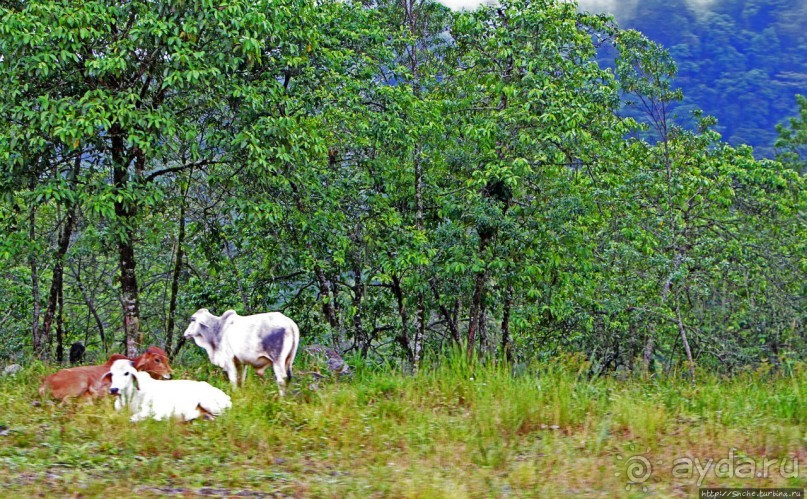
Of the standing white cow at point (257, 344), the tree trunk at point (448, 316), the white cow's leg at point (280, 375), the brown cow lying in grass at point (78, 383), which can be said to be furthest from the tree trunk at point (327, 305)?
the brown cow lying in grass at point (78, 383)

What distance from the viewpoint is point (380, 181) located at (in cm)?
1520

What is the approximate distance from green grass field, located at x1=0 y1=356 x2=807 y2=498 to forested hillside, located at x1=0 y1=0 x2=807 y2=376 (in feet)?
11.0

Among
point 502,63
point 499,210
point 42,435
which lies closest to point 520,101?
point 502,63

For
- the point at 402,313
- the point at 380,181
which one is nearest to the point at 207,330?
the point at 380,181

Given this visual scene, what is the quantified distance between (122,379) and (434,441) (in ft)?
10.6

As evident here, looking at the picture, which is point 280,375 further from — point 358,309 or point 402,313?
point 402,313

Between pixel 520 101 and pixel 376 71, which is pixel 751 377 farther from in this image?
pixel 376 71

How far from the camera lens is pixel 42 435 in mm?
6719

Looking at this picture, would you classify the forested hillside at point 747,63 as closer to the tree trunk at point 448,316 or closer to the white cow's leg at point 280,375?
the tree trunk at point 448,316

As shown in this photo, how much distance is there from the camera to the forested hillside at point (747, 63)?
281 ft

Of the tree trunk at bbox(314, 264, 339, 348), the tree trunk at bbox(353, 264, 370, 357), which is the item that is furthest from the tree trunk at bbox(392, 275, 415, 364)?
the tree trunk at bbox(314, 264, 339, 348)

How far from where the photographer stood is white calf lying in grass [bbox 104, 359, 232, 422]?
7.18 m

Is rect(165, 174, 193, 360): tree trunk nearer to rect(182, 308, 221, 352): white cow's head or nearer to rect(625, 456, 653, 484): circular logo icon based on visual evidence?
rect(182, 308, 221, 352): white cow's head

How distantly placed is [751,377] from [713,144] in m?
12.1
